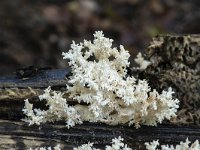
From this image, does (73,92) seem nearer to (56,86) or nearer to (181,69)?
(56,86)

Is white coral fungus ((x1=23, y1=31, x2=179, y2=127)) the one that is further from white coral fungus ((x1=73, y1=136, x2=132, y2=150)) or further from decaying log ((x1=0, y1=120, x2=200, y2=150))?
white coral fungus ((x1=73, y1=136, x2=132, y2=150))

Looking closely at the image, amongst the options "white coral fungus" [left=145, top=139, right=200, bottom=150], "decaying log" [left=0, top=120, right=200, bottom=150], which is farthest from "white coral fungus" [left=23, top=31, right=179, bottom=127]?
"white coral fungus" [left=145, top=139, right=200, bottom=150]

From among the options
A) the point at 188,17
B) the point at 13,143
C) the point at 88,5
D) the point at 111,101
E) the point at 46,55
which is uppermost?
the point at 88,5

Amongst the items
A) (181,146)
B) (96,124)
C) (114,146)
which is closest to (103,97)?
(96,124)

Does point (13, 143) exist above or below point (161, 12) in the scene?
below

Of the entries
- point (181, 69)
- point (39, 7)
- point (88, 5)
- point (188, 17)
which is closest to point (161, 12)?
point (188, 17)

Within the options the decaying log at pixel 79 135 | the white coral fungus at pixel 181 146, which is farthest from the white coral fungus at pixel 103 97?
the white coral fungus at pixel 181 146

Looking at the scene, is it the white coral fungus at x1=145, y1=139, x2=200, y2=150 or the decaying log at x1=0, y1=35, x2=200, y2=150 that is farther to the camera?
the decaying log at x1=0, y1=35, x2=200, y2=150
